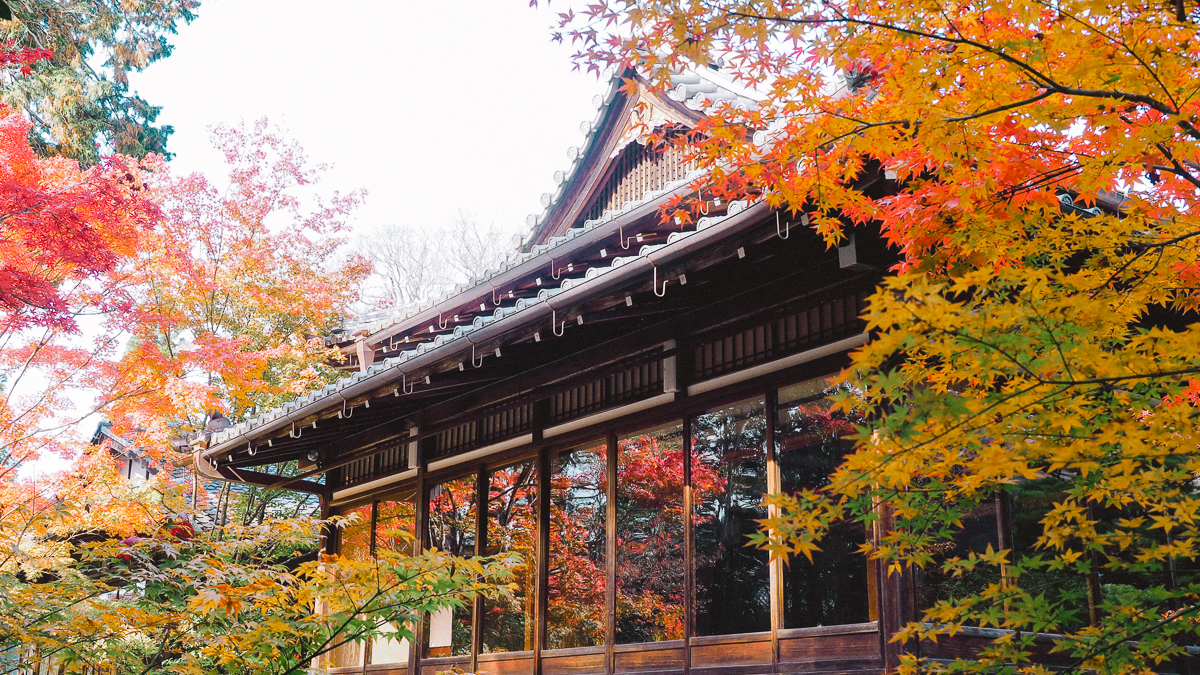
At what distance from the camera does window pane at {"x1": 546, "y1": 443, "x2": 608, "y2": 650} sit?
7.89 metres

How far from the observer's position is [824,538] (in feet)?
19.9

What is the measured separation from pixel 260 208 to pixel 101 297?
15.9ft

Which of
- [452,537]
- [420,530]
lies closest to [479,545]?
[452,537]

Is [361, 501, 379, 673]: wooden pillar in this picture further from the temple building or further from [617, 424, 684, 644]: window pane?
[617, 424, 684, 644]: window pane

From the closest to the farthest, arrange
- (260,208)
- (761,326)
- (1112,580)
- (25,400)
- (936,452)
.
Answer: (936,452)
(1112,580)
(761,326)
(25,400)
(260,208)

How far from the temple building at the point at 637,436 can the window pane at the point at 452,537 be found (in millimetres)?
24

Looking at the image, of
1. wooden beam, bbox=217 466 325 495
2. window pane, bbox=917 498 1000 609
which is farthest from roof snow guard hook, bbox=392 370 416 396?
window pane, bbox=917 498 1000 609

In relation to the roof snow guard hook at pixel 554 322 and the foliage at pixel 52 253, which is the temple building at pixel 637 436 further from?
the foliage at pixel 52 253

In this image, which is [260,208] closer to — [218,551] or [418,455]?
[418,455]

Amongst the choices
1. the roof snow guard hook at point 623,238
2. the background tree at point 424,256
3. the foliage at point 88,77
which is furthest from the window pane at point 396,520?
the background tree at point 424,256

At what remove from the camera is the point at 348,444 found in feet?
37.6

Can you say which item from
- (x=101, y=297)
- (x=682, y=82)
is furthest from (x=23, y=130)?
(x=682, y=82)

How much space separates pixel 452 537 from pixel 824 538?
15.6 ft

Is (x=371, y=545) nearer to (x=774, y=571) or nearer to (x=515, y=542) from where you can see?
(x=515, y=542)
